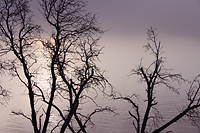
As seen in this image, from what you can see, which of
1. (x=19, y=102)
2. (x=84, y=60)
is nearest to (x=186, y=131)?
(x=84, y=60)

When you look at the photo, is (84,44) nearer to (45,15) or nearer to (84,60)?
(84,60)

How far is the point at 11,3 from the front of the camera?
6.98m

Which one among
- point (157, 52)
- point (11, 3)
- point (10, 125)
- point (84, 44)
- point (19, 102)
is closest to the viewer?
point (11, 3)

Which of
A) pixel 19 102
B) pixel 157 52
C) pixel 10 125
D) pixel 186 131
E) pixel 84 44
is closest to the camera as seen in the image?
pixel 84 44

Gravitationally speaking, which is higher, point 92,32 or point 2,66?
point 92,32

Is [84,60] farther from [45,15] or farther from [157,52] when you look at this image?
[157,52]

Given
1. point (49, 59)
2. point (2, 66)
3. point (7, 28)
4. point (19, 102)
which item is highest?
point (19, 102)

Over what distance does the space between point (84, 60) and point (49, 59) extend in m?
1.28

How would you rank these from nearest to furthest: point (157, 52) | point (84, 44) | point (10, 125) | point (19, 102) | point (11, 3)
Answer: point (11, 3), point (84, 44), point (157, 52), point (10, 125), point (19, 102)

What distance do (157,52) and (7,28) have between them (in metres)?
5.84

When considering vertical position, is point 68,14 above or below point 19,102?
below

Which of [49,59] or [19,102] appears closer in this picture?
[49,59]

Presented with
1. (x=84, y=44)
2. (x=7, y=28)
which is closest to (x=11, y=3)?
(x=7, y=28)

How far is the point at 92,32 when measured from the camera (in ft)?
24.3
